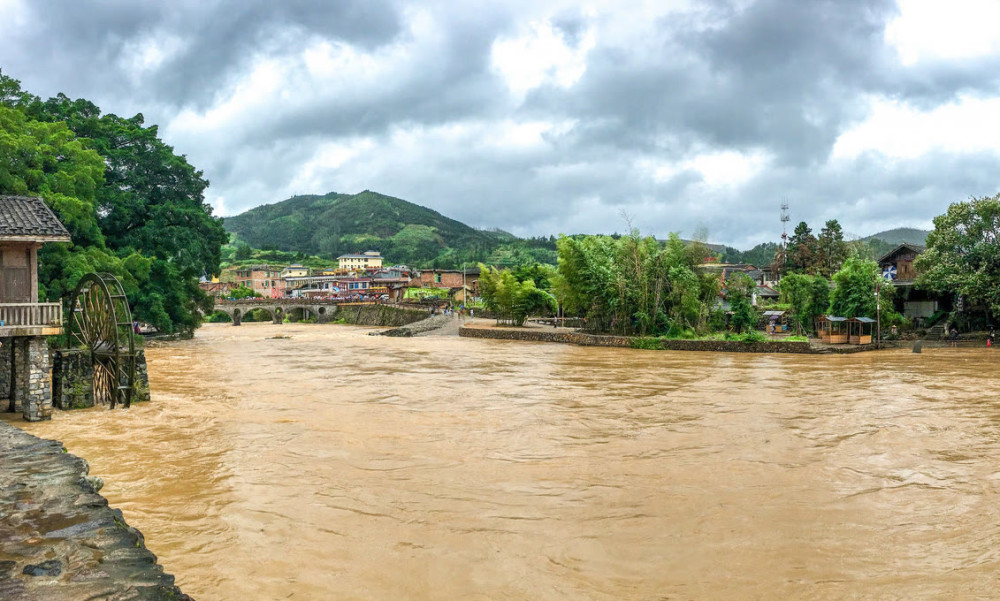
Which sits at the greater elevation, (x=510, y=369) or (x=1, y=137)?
(x=1, y=137)

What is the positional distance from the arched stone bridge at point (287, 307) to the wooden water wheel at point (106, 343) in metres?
63.3

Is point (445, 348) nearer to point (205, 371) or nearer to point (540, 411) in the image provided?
point (205, 371)

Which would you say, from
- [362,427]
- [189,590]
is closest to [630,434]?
[362,427]

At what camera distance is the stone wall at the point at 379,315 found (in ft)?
219

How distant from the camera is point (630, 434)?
15078mm

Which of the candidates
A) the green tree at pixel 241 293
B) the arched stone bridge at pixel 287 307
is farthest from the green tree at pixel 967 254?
the green tree at pixel 241 293

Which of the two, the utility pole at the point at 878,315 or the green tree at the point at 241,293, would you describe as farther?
the green tree at the point at 241,293

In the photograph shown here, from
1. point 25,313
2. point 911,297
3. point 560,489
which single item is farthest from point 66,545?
point 911,297

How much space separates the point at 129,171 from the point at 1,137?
56.6ft

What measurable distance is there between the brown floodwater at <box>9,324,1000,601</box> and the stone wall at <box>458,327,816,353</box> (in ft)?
41.4

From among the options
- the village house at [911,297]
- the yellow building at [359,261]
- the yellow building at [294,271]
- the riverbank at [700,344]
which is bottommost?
the riverbank at [700,344]

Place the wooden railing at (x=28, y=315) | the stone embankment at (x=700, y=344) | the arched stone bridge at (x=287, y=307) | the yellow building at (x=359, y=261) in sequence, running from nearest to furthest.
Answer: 1. the wooden railing at (x=28, y=315)
2. the stone embankment at (x=700, y=344)
3. the arched stone bridge at (x=287, y=307)
4. the yellow building at (x=359, y=261)

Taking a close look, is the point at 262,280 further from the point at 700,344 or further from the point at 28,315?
the point at 28,315

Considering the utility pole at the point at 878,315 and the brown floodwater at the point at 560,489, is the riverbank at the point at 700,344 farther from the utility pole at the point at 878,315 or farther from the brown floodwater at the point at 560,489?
the brown floodwater at the point at 560,489
